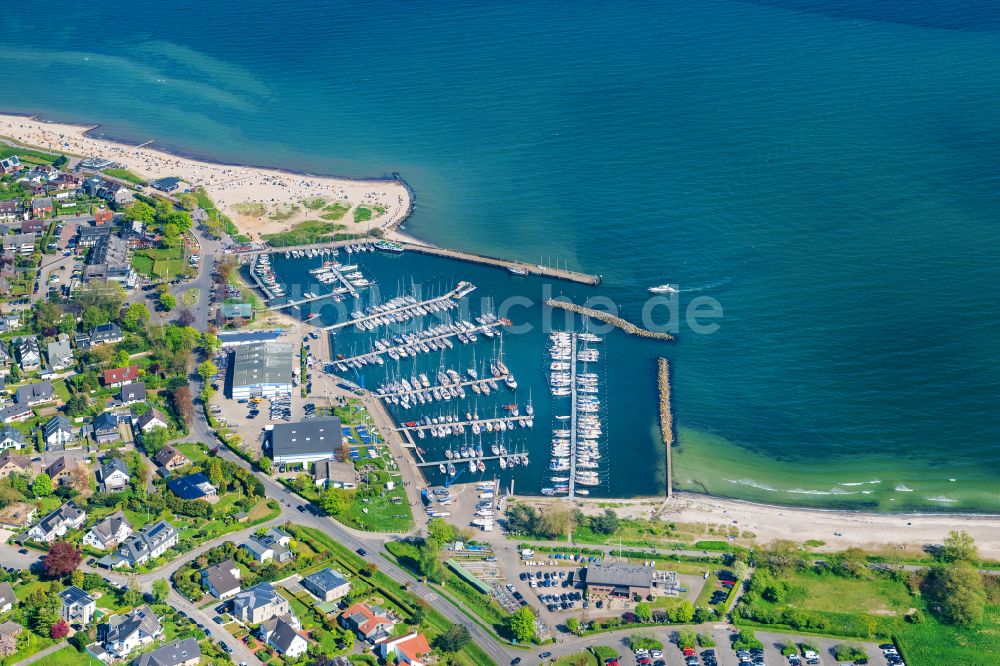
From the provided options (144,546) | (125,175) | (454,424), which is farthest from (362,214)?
(144,546)

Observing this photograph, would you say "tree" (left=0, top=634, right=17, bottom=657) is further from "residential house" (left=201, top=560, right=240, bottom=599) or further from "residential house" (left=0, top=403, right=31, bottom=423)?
"residential house" (left=0, top=403, right=31, bottom=423)

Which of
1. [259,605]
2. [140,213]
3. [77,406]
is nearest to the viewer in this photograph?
[259,605]

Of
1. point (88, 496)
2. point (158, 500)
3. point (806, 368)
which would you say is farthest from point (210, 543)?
point (806, 368)

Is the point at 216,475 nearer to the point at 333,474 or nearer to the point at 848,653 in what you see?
the point at 333,474

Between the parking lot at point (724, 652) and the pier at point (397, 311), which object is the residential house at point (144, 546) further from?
the pier at point (397, 311)

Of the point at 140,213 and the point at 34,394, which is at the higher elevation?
the point at 140,213

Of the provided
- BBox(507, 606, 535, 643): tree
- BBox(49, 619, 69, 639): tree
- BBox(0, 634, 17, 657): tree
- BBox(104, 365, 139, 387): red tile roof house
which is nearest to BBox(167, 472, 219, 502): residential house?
BBox(49, 619, 69, 639): tree

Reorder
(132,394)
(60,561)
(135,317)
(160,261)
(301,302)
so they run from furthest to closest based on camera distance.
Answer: (160,261) < (301,302) < (135,317) < (132,394) < (60,561)
